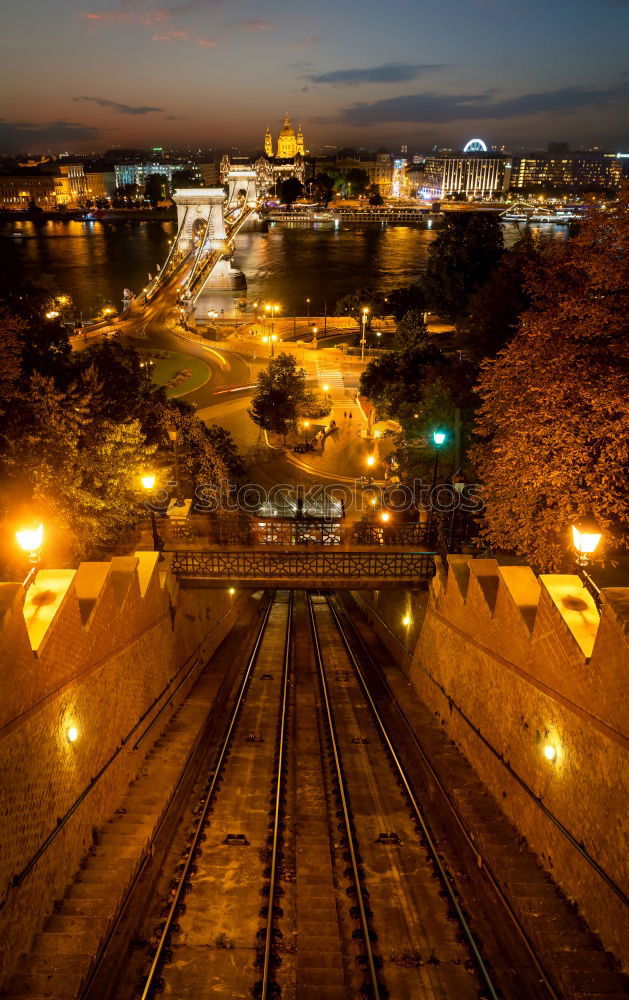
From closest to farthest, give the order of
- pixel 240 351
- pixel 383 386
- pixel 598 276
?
pixel 598 276 → pixel 383 386 → pixel 240 351

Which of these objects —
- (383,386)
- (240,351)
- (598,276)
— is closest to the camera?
(598,276)

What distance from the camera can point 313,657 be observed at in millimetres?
15844

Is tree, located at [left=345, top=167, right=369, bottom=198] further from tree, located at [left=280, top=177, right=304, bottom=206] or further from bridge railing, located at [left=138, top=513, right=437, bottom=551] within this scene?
bridge railing, located at [left=138, top=513, right=437, bottom=551]

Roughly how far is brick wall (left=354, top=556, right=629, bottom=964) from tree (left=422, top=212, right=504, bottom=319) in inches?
1046

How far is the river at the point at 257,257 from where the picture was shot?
78625 millimetres

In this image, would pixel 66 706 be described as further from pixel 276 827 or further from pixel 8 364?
pixel 8 364

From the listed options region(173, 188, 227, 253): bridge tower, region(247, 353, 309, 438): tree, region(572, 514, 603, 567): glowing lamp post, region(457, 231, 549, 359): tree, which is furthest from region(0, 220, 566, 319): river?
region(572, 514, 603, 567): glowing lamp post

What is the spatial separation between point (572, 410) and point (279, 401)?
18782 millimetres

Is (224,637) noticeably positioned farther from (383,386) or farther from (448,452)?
(383,386)

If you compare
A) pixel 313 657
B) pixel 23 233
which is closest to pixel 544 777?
pixel 313 657

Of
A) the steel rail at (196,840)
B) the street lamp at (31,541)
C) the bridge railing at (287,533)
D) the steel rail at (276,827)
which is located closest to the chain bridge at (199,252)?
the bridge railing at (287,533)

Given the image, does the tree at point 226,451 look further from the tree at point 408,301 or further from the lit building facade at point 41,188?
the lit building facade at point 41,188

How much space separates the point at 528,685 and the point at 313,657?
8224 millimetres

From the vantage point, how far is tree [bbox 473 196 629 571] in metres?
9.11
